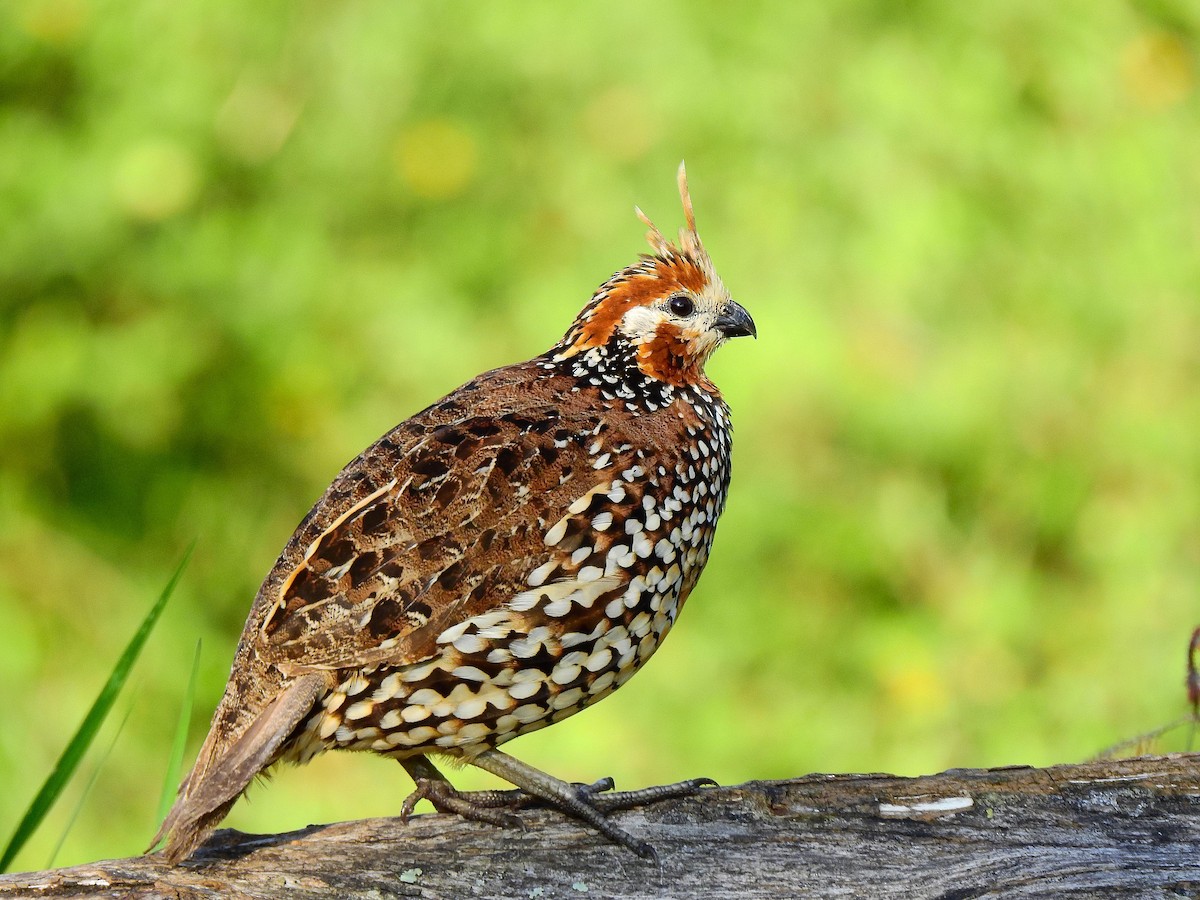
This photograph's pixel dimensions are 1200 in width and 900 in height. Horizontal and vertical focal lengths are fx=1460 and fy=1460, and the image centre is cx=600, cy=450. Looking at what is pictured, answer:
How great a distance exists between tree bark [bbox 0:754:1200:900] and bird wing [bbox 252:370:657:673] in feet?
1.35

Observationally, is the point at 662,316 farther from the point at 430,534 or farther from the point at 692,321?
the point at 430,534

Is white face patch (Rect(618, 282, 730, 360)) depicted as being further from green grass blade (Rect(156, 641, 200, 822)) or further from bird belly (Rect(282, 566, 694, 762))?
green grass blade (Rect(156, 641, 200, 822))

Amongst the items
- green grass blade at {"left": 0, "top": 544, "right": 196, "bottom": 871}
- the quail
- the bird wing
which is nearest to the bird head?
the quail

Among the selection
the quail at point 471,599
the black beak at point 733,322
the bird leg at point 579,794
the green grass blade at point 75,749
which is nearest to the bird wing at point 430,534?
the quail at point 471,599

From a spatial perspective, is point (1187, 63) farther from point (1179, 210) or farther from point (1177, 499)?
point (1177, 499)

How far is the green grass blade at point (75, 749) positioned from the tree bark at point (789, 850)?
0.85ft

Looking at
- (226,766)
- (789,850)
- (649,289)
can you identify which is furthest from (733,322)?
(226,766)

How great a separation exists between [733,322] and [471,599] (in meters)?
1.06

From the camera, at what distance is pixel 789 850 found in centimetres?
286

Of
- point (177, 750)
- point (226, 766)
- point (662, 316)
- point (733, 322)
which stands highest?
point (733, 322)

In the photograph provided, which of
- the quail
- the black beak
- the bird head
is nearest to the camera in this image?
the quail

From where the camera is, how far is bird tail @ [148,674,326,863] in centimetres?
264

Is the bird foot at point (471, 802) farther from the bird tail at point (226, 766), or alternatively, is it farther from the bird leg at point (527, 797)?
the bird tail at point (226, 766)

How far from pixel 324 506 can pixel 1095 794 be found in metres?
1.68
